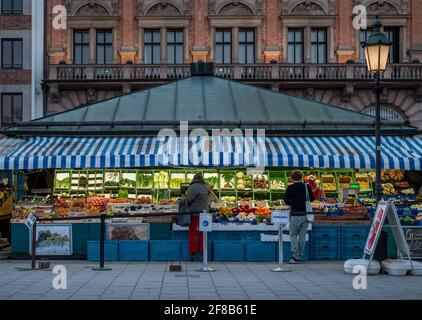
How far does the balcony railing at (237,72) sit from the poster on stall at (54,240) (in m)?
19.7

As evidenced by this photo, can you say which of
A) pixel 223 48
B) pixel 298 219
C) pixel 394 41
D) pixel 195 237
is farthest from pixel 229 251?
pixel 394 41

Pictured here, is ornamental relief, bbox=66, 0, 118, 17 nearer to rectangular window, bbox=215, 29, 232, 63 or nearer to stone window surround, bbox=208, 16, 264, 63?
stone window surround, bbox=208, 16, 264, 63

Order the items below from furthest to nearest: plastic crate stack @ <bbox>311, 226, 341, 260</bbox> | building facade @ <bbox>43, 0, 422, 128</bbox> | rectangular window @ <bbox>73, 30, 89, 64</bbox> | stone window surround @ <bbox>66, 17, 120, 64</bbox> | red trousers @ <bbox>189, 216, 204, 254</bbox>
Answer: rectangular window @ <bbox>73, 30, 89, 64</bbox> < stone window surround @ <bbox>66, 17, 120, 64</bbox> < building facade @ <bbox>43, 0, 422, 128</bbox> < plastic crate stack @ <bbox>311, 226, 341, 260</bbox> < red trousers @ <bbox>189, 216, 204, 254</bbox>

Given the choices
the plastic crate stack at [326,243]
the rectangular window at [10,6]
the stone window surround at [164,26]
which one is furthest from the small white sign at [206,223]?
the rectangular window at [10,6]

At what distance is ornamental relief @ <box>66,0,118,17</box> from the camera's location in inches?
1567

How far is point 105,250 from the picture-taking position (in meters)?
18.2

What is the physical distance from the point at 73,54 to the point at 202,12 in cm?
673

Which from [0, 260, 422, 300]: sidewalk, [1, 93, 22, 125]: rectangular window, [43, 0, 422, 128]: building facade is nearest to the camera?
[0, 260, 422, 300]: sidewalk

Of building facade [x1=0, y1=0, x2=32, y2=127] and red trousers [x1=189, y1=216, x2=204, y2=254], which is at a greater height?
building facade [x1=0, y1=0, x2=32, y2=127]

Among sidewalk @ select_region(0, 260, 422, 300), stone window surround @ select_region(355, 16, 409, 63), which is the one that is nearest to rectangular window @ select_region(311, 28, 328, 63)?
stone window surround @ select_region(355, 16, 409, 63)

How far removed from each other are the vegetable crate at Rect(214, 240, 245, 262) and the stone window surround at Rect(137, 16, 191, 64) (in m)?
22.3

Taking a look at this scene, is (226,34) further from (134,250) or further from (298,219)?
(298,219)

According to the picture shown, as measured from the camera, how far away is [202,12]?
130 feet
